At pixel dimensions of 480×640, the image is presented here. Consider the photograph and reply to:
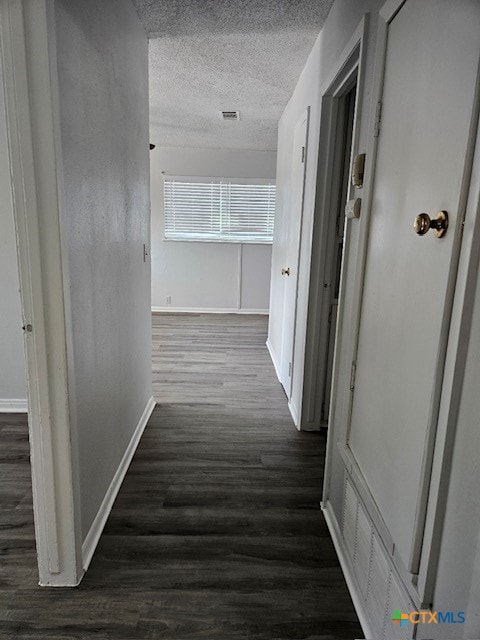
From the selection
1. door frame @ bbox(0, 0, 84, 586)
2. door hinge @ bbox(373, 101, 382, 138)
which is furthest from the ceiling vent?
door frame @ bbox(0, 0, 84, 586)

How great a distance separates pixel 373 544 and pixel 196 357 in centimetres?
302

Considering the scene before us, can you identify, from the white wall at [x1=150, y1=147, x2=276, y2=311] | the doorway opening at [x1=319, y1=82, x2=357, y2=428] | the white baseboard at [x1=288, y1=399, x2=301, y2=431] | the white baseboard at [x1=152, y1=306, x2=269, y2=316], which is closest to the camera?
the doorway opening at [x1=319, y1=82, x2=357, y2=428]

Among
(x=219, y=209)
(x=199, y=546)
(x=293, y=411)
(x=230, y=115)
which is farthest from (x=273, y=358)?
(x=219, y=209)

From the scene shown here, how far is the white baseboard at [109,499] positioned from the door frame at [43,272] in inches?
3.7

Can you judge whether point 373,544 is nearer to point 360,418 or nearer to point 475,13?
point 360,418

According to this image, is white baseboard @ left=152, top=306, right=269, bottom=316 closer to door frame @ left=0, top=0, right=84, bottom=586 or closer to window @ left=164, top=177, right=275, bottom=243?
window @ left=164, top=177, right=275, bottom=243

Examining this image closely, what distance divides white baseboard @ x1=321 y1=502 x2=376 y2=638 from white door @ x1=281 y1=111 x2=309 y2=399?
1298mm

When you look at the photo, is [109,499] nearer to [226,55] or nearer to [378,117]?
[378,117]

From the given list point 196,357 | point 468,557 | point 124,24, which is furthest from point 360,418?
point 196,357

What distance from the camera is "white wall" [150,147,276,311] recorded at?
5.91m

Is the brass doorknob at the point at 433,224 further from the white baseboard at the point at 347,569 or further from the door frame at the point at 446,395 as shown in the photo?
the white baseboard at the point at 347,569

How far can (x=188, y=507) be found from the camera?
1.93 metres

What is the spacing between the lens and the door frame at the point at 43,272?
3.70 feet

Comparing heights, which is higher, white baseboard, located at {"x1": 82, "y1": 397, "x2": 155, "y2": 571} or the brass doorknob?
the brass doorknob
